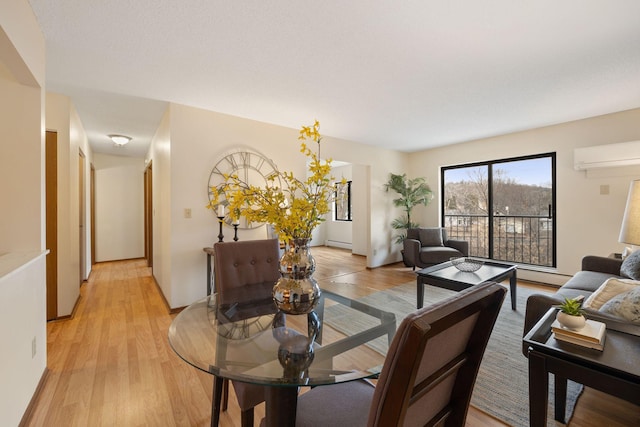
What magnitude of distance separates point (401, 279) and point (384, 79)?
3108 millimetres

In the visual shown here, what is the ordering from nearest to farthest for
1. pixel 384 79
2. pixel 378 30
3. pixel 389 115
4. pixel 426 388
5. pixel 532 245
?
pixel 426 388 → pixel 378 30 → pixel 384 79 → pixel 389 115 → pixel 532 245

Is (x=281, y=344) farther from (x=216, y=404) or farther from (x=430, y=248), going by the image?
(x=430, y=248)

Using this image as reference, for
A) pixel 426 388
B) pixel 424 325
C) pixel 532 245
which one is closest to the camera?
pixel 424 325

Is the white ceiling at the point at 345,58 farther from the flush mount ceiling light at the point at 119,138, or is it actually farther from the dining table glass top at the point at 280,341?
the dining table glass top at the point at 280,341

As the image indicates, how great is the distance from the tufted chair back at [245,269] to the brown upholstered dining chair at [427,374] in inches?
32.1

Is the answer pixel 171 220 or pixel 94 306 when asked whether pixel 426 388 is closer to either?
pixel 171 220

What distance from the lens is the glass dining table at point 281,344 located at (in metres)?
0.96

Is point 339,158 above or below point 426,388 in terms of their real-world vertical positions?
above

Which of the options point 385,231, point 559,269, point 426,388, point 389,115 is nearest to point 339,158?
point 389,115

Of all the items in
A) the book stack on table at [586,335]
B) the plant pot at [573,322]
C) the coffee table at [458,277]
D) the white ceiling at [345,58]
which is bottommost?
the coffee table at [458,277]

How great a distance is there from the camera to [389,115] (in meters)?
3.61

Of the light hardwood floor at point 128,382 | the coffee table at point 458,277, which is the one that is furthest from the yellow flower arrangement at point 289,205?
the coffee table at point 458,277

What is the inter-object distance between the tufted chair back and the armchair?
10.7ft

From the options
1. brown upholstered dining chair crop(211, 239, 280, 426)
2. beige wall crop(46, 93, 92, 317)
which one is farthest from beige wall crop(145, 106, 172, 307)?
brown upholstered dining chair crop(211, 239, 280, 426)
